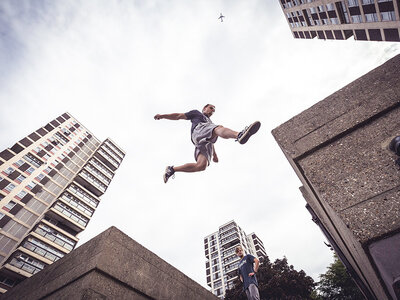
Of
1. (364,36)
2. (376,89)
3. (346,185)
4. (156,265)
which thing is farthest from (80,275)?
(364,36)

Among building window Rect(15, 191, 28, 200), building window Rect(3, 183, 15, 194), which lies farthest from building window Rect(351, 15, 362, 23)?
building window Rect(3, 183, 15, 194)

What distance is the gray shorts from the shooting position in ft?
12.9

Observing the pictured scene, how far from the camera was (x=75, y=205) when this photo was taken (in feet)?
125

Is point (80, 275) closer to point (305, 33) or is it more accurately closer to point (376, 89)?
point (376, 89)

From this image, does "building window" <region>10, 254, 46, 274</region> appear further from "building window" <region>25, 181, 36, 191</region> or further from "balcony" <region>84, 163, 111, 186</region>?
"balcony" <region>84, 163, 111, 186</region>

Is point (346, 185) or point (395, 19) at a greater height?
point (395, 19)

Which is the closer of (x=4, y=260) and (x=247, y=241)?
(x=4, y=260)

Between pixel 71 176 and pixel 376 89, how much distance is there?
4801 cm

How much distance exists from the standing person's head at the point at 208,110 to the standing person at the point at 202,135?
28 centimetres

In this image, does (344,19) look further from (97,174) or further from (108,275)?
(97,174)

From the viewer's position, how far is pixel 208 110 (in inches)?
189

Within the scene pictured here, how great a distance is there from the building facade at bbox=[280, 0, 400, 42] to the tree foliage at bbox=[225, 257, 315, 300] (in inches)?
962

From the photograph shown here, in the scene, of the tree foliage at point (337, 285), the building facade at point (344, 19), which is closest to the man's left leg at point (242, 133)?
the tree foliage at point (337, 285)

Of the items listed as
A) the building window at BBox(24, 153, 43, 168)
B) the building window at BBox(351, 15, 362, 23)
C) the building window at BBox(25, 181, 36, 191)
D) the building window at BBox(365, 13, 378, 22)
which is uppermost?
the building window at BBox(24, 153, 43, 168)
